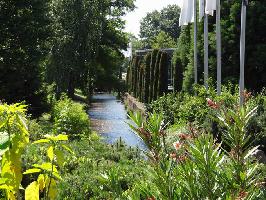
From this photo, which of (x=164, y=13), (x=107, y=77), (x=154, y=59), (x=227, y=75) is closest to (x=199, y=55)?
(x=227, y=75)

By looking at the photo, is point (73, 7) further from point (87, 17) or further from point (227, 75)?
point (227, 75)

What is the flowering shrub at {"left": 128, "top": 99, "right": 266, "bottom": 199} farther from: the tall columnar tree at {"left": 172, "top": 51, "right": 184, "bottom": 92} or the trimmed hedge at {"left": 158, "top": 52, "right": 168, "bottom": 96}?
the trimmed hedge at {"left": 158, "top": 52, "right": 168, "bottom": 96}

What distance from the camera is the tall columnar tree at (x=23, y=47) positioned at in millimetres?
19281

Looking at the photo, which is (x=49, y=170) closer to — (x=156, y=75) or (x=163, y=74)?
(x=163, y=74)

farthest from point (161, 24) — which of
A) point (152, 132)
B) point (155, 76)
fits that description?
point (152, 132)

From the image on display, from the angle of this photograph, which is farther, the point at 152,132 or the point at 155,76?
the point at 155,76

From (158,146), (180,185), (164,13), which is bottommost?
(180,185)

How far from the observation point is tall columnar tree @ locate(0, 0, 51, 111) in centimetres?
1928

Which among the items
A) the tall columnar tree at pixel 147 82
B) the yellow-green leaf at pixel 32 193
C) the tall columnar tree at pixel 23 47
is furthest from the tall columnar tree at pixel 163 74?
the yellow-green leaf at pixel 32 193

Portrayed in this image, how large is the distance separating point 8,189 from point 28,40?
64.1 feet

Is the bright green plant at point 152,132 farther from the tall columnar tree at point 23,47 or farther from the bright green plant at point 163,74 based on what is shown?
the bright green plant at point 163,74

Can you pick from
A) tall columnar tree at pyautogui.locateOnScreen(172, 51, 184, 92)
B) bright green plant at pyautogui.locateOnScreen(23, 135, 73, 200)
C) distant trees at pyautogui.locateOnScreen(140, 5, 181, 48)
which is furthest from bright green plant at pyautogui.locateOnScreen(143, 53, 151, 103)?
distant trees at pyautogui.locateOnScreen(140, 5, 181, 48)

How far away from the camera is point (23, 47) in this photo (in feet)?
68.6

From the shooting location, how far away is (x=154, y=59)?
29.6 meters
